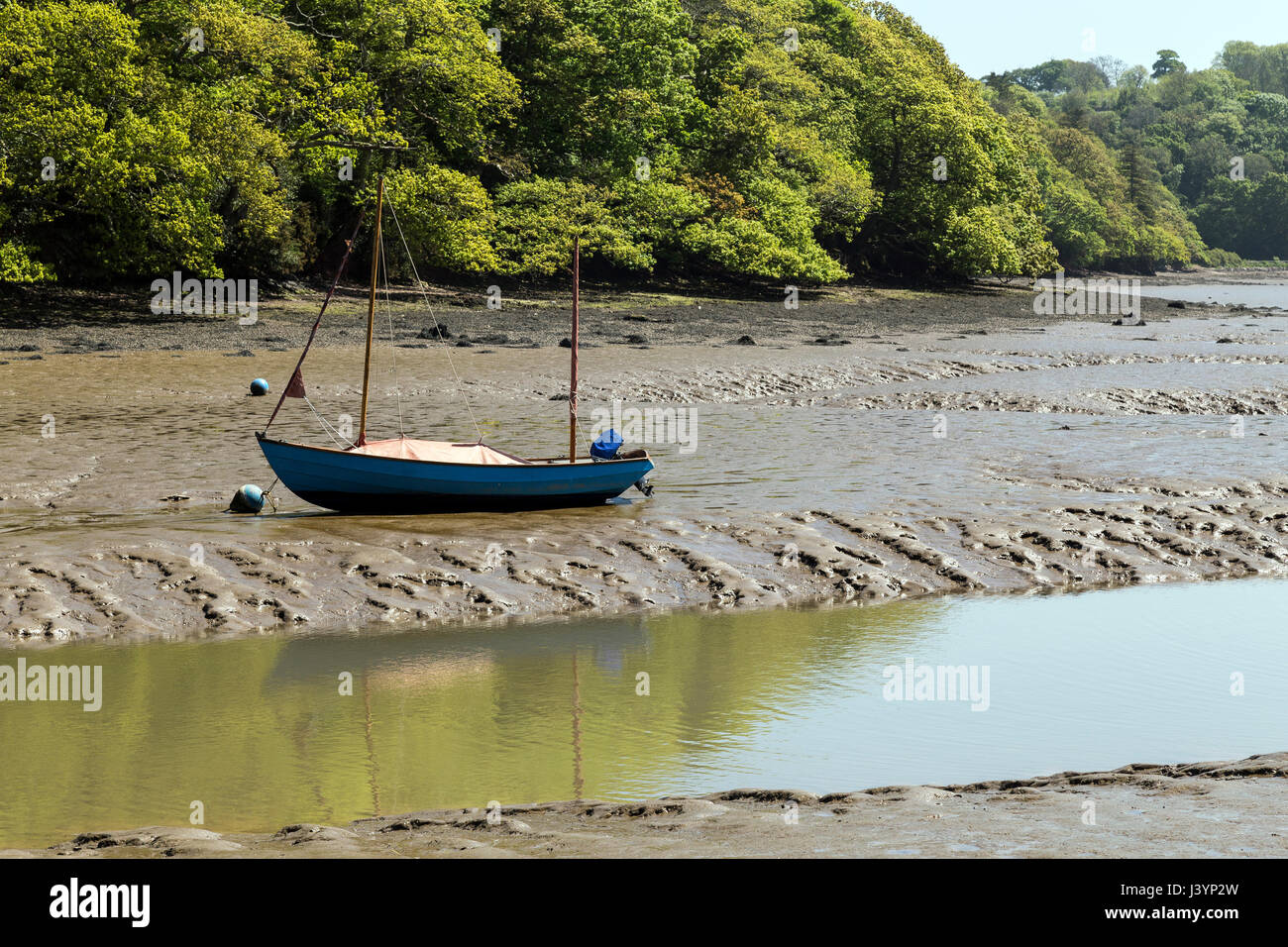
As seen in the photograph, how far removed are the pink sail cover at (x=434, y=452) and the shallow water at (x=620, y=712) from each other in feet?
11.5

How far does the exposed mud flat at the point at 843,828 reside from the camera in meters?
6.39

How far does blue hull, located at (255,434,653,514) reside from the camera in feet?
49.9

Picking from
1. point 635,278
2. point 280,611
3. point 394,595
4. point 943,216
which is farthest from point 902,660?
point 943,216

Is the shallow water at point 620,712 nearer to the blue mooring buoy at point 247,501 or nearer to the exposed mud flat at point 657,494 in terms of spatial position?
the exposed mud flat at point 657,494

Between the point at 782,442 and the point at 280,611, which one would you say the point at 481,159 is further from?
the point at 280,611

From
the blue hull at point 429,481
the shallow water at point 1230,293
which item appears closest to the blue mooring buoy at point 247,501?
the blue hull at point 429,481

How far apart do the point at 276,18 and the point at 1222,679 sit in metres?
36.9

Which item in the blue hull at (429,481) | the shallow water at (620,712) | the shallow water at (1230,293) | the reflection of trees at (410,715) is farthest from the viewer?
the shallow water at (1230,293)

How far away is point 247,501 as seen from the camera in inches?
609

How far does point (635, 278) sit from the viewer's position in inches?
2090

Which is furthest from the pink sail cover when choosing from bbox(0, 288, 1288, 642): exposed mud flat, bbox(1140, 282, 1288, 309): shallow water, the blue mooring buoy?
bbox(1140, 282, 1288, 309): shallow water

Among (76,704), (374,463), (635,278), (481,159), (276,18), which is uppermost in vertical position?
(276,18)

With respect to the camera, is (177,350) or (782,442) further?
(177,350)

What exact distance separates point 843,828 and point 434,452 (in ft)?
31.8
